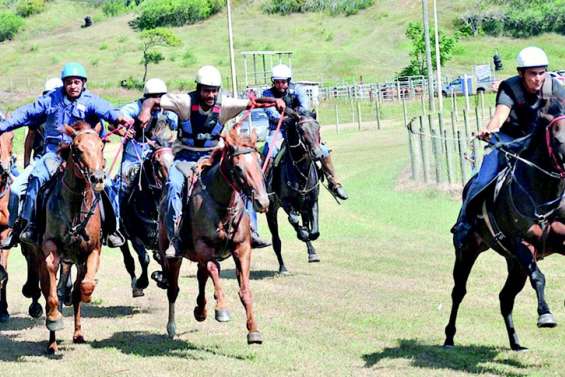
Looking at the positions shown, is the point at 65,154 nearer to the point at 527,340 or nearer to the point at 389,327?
the point at 389,327

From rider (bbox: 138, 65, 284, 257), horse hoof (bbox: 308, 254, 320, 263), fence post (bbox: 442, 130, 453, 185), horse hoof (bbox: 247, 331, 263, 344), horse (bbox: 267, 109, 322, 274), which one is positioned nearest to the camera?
horse hoof (bbox: 247, 331, 263, 344)

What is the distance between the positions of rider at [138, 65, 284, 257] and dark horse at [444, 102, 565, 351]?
285cm

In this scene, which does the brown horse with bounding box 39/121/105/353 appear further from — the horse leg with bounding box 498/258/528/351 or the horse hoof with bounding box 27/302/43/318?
the horse leg with bounding box 498/258/528/351

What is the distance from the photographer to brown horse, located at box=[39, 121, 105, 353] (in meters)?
12.4

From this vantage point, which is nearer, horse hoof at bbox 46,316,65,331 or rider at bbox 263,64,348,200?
horse hoof at bbox 46,316,65,331

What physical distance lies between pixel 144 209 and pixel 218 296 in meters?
4.76

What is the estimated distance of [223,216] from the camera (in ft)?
40.3

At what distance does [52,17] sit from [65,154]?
467ft

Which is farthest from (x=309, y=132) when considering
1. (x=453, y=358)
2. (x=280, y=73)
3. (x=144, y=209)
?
(x=453, y=358)

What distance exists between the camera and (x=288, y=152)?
1881cm

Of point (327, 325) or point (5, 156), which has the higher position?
point (5, 156)

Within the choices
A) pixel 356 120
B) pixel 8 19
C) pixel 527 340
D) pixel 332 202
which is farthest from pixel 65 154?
pixel 8 19

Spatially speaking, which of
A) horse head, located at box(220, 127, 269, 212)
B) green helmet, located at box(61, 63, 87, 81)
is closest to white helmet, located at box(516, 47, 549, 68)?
horse head, located at box(220, 127, 269, 212)

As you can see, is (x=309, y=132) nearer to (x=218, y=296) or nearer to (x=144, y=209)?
(x=144, y=209)
